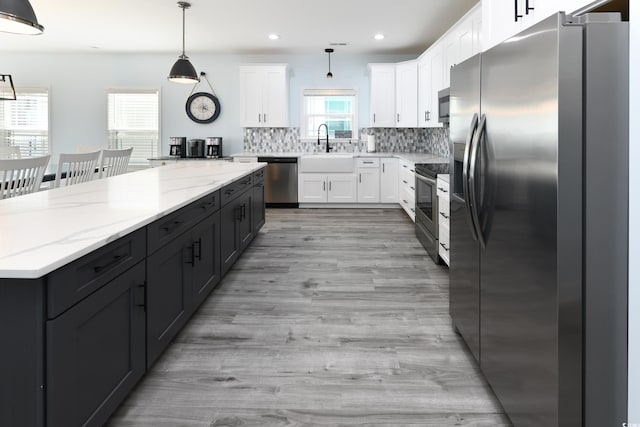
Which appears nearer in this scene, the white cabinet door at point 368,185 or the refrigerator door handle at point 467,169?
the refrigerator door handle at point 467,169

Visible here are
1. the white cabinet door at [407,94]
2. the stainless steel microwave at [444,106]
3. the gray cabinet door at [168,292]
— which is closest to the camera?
the gray cabinet door at [168,292]

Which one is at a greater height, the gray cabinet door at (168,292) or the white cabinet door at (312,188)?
the white cabinet door at (312,188)

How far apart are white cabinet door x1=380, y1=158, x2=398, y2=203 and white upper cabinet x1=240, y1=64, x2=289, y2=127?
5.63 ft

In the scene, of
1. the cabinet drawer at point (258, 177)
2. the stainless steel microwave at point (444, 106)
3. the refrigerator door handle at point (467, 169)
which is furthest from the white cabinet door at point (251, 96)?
the refrigerator door handle at point (467, 169)

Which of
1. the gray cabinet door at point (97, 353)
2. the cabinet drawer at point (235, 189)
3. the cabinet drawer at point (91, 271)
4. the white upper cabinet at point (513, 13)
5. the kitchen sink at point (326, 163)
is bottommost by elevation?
the gray cabinet door at point (97, 353)

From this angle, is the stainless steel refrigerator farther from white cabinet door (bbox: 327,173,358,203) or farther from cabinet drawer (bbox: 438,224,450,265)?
white cabinet door (bbox: 327,173,358,203)

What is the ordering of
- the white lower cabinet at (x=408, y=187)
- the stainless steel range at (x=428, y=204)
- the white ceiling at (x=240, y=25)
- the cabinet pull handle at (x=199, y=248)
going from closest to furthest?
1. the cabinet pull handle at (x=199, y=248)
2. the stainless steel range at (x=428, y=204)
3. the white ceiling at (x=240, y=25)
4. the white lower cabinet at (x=408, y=187)

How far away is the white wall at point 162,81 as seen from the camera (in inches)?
322

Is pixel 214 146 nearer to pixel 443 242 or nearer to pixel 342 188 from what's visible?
pixel 342 188

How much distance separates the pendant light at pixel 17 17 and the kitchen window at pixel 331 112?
5507 mm

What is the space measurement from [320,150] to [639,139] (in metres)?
7.09

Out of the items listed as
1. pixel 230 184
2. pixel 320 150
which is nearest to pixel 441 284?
pixel 230 184

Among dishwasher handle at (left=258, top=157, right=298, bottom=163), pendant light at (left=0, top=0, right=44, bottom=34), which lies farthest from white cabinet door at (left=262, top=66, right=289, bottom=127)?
pendant light at (left=0, top=0, right=44, bottom=34)

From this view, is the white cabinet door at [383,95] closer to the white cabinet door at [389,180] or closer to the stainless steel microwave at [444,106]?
the white cabinet door at [389,180]
